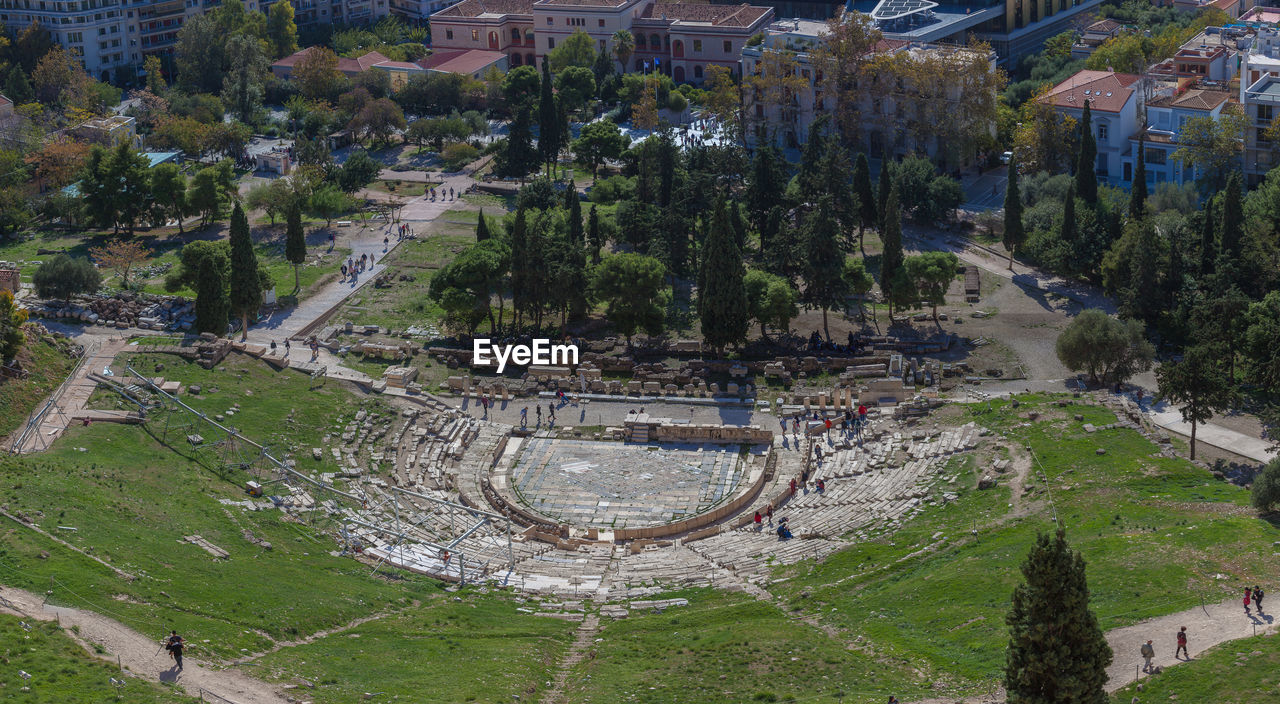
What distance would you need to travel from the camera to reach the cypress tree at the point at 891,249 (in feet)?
355

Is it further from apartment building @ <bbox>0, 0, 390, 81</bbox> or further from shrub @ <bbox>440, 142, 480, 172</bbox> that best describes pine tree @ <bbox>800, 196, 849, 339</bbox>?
apartment building @ <bbox>0, 0, 390, 81</bbox>

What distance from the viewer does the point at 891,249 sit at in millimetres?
109375

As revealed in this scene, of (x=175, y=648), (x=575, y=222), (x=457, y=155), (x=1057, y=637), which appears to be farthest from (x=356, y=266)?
(x=1057, y=637)

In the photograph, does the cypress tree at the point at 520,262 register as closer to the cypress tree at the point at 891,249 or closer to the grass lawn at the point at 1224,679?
the cypress tree at the point at 891,249

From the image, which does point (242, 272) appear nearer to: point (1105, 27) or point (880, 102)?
point (880, 102)

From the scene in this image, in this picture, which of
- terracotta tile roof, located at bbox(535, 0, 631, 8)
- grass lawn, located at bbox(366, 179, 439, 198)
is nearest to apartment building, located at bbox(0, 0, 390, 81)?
terracotta tile roof, located at bbox(535, 0, 631, 8)

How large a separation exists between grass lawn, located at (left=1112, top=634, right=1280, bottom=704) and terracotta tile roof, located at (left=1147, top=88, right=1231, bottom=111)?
258 ft

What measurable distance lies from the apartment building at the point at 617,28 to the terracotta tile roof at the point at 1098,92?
46791mm

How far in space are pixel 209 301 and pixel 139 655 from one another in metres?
45.8

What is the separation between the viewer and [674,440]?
93.4 metres

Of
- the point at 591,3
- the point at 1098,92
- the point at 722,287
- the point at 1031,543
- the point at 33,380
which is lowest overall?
the point at 1031,543

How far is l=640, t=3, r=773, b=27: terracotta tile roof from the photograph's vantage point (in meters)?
174

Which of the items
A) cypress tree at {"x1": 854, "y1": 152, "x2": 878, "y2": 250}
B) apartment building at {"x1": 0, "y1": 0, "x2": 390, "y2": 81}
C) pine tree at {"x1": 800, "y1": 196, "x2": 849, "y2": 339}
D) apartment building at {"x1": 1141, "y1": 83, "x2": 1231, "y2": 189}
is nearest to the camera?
pine tree at {"x1": 800, "y1": 196, "x2": 849, "y2": 339}

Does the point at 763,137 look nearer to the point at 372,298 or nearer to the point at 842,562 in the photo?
the point at 372,298
